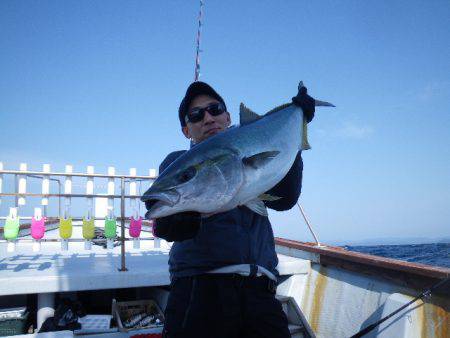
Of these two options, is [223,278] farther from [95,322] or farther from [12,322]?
[12,322]

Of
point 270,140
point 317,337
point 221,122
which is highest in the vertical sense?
point 221,122

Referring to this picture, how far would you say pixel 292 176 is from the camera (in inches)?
117

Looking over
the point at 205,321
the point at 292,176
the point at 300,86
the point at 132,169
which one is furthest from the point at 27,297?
the point at 300,86

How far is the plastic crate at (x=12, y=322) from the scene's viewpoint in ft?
15.6

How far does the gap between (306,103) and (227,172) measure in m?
1.39

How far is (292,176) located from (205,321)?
1432mm

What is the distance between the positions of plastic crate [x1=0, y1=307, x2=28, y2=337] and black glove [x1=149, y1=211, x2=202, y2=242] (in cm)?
400

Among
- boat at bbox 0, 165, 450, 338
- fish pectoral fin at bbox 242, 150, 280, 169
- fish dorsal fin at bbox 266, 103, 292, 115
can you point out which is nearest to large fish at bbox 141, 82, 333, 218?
fish pectoral fin at bbox 242, 150, 280, 169

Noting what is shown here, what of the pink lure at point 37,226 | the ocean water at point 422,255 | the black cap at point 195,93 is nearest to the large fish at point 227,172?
the black cap at point 195,93

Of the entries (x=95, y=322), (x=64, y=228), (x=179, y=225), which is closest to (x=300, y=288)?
(x=95, y=322)

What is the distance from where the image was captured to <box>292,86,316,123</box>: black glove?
3078 millimetres

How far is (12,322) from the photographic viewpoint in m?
4.79

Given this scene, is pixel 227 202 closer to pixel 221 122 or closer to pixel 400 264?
pixel 221 122

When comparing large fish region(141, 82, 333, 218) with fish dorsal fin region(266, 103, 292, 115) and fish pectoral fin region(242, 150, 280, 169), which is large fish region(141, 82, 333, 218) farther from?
fish dorsal fin region(266, 103, 292, 115)
